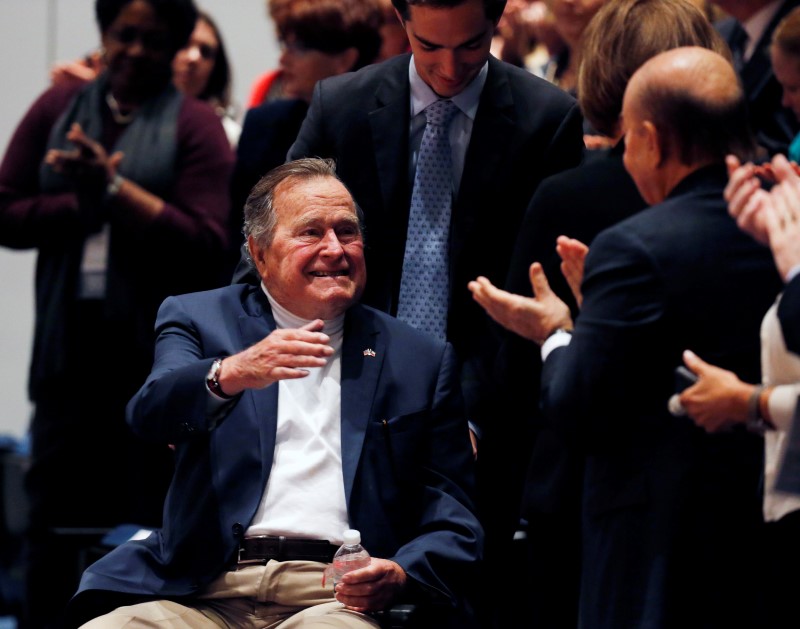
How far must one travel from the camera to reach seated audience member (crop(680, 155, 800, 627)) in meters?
2.21

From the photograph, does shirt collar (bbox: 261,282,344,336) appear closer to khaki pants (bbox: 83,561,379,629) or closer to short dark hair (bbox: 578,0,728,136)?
khaki pants (bbox: 83,561,379,629)

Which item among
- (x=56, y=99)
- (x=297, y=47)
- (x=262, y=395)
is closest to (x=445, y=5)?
(x=262, y=395)

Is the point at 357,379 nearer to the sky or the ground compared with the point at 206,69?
nearer to the ground

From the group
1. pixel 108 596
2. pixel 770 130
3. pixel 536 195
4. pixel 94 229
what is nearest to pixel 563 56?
pixel 770 130

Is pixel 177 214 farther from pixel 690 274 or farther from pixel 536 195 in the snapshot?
pixel 690 274

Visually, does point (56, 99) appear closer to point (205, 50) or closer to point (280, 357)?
point (205, 50)

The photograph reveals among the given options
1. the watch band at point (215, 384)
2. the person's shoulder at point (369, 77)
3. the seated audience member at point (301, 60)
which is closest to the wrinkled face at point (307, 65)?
the seated audience member at point (301, 60)

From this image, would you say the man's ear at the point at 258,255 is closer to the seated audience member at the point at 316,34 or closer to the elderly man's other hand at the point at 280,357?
the elderly man's other hand at the point at 280,357

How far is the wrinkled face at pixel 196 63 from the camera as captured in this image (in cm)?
524

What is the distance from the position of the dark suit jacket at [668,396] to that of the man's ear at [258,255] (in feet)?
2.69

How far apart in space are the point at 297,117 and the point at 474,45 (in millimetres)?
1058

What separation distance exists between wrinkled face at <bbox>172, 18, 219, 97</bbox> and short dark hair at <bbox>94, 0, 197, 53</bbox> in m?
0.88

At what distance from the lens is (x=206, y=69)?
17.3 ft

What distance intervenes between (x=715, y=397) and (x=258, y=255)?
3.73ft
